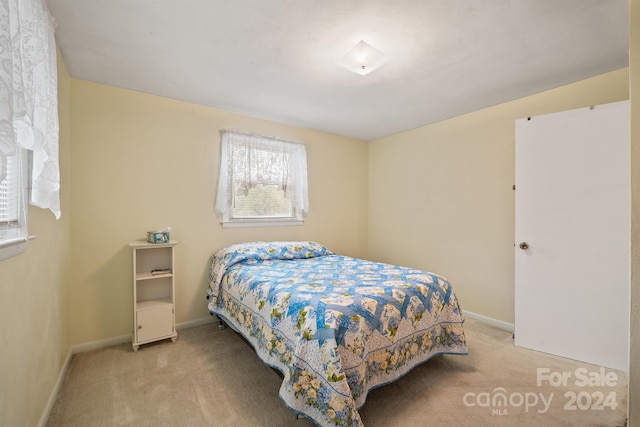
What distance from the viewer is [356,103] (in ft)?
9.44

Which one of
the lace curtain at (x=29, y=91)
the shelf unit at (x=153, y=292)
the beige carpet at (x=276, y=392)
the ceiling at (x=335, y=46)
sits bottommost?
the beige carpet at (x=276, y=392)

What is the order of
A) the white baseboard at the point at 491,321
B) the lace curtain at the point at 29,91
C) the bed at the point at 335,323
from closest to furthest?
the lace curtain at the point at 29,91, the bed at the point at 335,323, the white baseboard at the point at 491,321

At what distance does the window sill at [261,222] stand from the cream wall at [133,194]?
0.06m

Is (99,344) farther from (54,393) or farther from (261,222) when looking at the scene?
(261,222)

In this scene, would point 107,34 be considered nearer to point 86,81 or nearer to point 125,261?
point 86,81

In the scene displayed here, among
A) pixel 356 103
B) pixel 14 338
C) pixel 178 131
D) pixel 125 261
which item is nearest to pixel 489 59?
pixel 356 103

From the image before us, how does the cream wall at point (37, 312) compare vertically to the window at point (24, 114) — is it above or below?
below

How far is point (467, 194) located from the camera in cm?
314

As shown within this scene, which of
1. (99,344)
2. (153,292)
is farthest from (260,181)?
(99,344)

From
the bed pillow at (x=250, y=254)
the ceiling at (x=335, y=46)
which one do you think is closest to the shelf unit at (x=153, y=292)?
the bed pillow at (x=250, y=254)

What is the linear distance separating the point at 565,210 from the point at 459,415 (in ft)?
5.97

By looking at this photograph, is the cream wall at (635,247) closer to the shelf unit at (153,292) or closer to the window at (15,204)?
the window at (15,204)

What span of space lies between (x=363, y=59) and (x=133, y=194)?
2341 millimetres

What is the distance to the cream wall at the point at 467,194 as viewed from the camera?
2721mm
